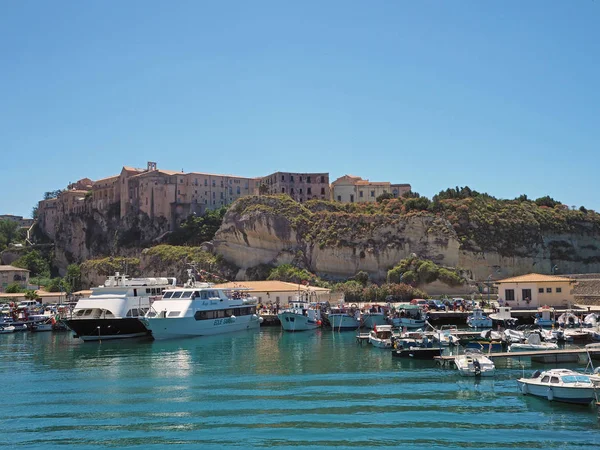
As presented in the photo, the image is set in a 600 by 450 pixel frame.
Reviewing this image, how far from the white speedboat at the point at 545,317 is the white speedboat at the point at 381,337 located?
51.4ft

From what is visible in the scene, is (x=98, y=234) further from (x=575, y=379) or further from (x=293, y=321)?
(x=575, y=379)

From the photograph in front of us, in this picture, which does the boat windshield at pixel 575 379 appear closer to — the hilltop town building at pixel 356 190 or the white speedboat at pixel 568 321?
the white speedboat at pixel 568 321

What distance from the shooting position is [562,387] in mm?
25531

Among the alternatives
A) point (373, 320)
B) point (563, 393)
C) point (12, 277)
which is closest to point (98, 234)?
point (12, 277)

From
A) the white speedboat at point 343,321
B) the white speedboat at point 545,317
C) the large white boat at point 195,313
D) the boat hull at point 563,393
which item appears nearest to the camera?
the boat hull at point 563,393

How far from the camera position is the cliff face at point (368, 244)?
83.2 meters

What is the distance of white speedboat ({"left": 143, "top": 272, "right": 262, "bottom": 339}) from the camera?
1987 inches

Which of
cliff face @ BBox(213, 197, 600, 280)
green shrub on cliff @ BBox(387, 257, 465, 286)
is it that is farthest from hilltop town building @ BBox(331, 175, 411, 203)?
green shrub on cliff @ BBox(387, 257, 465, 286)

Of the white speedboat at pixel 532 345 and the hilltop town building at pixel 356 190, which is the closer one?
the white speedboat at pixel 532 345

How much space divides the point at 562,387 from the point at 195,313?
33009 mm

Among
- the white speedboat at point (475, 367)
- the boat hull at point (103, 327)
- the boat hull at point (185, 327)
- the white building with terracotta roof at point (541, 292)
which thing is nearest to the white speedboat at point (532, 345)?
the white speedboat at point (475, 367)

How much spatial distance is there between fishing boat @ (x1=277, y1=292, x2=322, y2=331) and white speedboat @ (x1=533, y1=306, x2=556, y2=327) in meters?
20.2

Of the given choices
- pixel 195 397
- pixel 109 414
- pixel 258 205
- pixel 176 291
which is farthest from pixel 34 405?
pixel 258 205

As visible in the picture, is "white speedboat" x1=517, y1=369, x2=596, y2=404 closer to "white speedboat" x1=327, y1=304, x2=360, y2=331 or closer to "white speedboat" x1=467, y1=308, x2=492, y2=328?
"white speedboat" x1=467, y1=308, x2=492, y2=328
